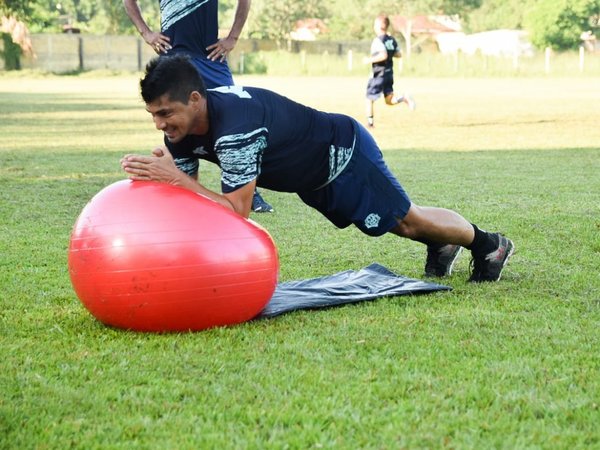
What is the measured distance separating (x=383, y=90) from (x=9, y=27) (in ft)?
157

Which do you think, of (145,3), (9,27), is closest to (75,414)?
(9,27)

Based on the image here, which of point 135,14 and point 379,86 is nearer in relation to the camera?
point 135,14

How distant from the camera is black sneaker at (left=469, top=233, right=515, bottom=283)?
5836 mm

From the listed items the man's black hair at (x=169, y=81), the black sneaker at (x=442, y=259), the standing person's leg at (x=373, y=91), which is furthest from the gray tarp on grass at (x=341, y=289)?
the standing person's leg at (x=373, y=91)

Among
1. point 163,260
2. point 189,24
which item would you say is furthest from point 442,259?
point 189,24

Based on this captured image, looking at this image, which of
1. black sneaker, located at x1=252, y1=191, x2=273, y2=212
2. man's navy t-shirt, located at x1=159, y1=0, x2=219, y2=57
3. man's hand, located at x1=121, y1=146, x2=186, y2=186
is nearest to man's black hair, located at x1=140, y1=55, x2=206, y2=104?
man's hand, located at x1=121, y1=146, x2=186, y2=186

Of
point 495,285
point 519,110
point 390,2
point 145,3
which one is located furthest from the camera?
point 145,3

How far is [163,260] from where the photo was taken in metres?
4.45

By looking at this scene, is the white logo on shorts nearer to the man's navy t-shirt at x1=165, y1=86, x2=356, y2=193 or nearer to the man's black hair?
the man's navy t-shirt at x1=165, y1=86, x2=356, y2=193

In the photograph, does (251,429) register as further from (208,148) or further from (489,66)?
(489,66)

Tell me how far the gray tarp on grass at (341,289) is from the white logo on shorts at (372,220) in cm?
36

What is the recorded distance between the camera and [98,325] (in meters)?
4.82

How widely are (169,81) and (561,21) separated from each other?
75985 mm

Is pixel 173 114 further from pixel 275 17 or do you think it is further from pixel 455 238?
pixel 275 17
